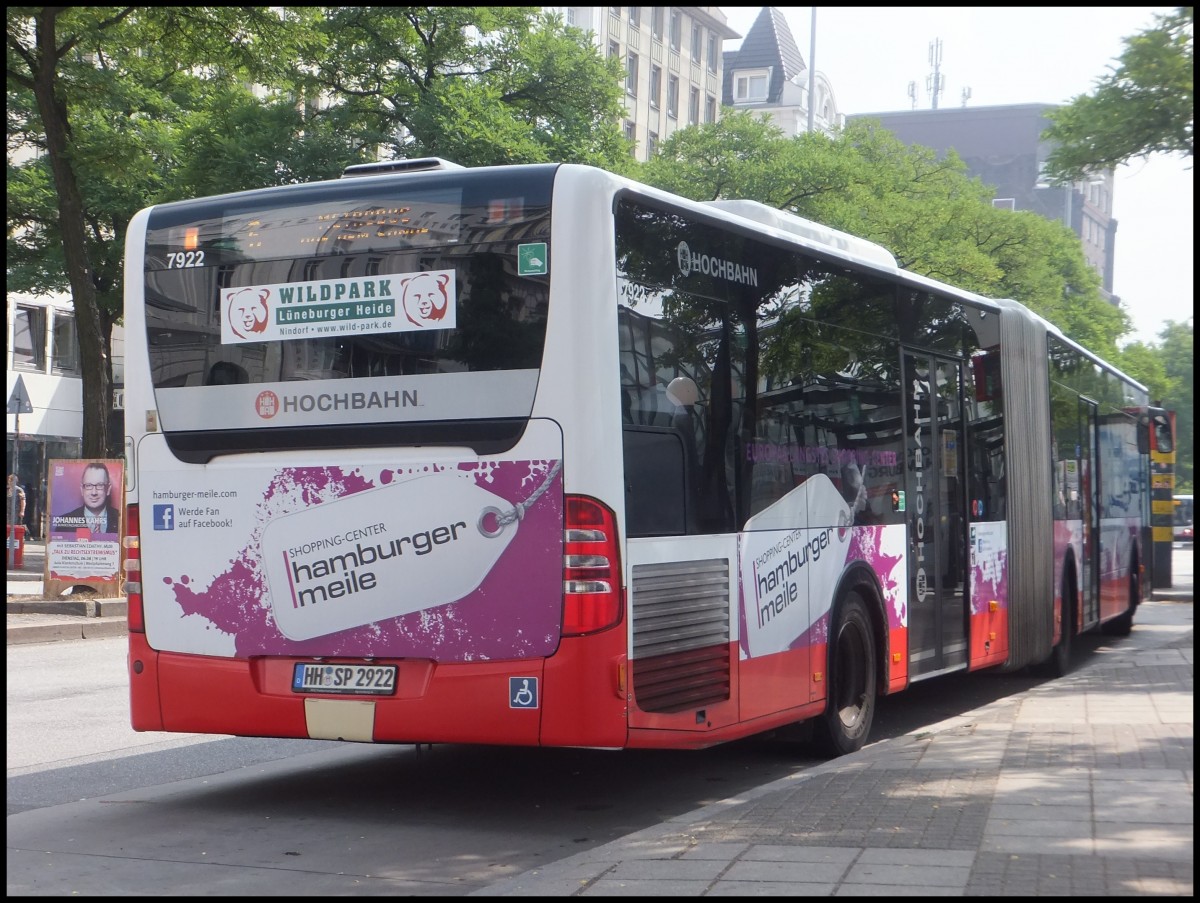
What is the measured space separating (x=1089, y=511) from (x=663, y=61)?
58.3 meters

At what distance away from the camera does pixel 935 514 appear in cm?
1120

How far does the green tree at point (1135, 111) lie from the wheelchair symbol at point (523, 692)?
12.9ft

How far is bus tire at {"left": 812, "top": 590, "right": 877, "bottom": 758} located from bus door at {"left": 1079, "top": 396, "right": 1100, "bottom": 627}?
639 centimetres

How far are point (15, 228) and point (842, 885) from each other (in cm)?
3166

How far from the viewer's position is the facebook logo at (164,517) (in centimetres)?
786

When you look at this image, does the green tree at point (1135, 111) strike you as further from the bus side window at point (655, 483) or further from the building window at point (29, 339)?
the building window at point (29, 339)

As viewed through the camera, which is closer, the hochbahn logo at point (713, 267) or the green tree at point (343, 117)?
the hochbahn logo at point (713, 267)

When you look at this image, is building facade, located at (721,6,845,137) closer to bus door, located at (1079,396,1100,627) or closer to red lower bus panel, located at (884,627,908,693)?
bus door, located at (1079,396,1100,627)

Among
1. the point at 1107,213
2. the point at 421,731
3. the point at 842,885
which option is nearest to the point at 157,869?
the point at 421,731

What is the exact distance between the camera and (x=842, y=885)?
5.28 meters

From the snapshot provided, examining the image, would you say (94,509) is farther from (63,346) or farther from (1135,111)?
(63,346)

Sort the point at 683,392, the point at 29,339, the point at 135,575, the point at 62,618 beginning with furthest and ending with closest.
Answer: the point at 29,339
the point at 62,618
the point at 135,575
the point at 683,392

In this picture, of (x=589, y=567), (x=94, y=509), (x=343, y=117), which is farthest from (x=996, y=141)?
(x=589, y=567)

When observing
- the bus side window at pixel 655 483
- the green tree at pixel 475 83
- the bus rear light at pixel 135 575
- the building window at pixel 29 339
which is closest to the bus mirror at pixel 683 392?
the bus side window at pixel 655 483
